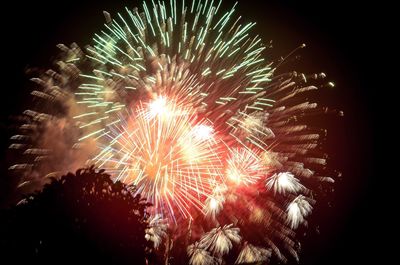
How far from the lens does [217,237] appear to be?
16875 millimetres

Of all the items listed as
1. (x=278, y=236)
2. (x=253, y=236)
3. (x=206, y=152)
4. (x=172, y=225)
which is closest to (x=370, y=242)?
(x=278, y=236)

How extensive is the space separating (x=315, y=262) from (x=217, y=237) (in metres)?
3.97

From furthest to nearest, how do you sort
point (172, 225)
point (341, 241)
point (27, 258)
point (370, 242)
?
1. point (172, 225)
2. point (341, 241)
3. point (370, 242)
4. point (27, 258)

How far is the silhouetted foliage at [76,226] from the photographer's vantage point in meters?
6.47

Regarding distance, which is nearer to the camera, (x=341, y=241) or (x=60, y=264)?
(x=60, y=264)

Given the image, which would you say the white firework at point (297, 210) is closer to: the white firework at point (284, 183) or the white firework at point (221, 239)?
the white firework at point (284, 183)

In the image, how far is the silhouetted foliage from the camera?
21.2ft

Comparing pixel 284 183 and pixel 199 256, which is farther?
pixel 199 256

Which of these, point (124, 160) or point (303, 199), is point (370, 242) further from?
point (124, 160)

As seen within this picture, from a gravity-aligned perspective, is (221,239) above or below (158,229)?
below

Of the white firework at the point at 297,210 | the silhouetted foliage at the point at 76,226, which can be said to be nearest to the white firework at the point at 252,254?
the white firework at the point at 297,210

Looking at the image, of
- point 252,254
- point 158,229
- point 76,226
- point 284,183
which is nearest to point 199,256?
point 158,229

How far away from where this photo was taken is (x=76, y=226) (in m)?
6.66

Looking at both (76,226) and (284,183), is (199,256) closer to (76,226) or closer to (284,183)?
(284,183)
